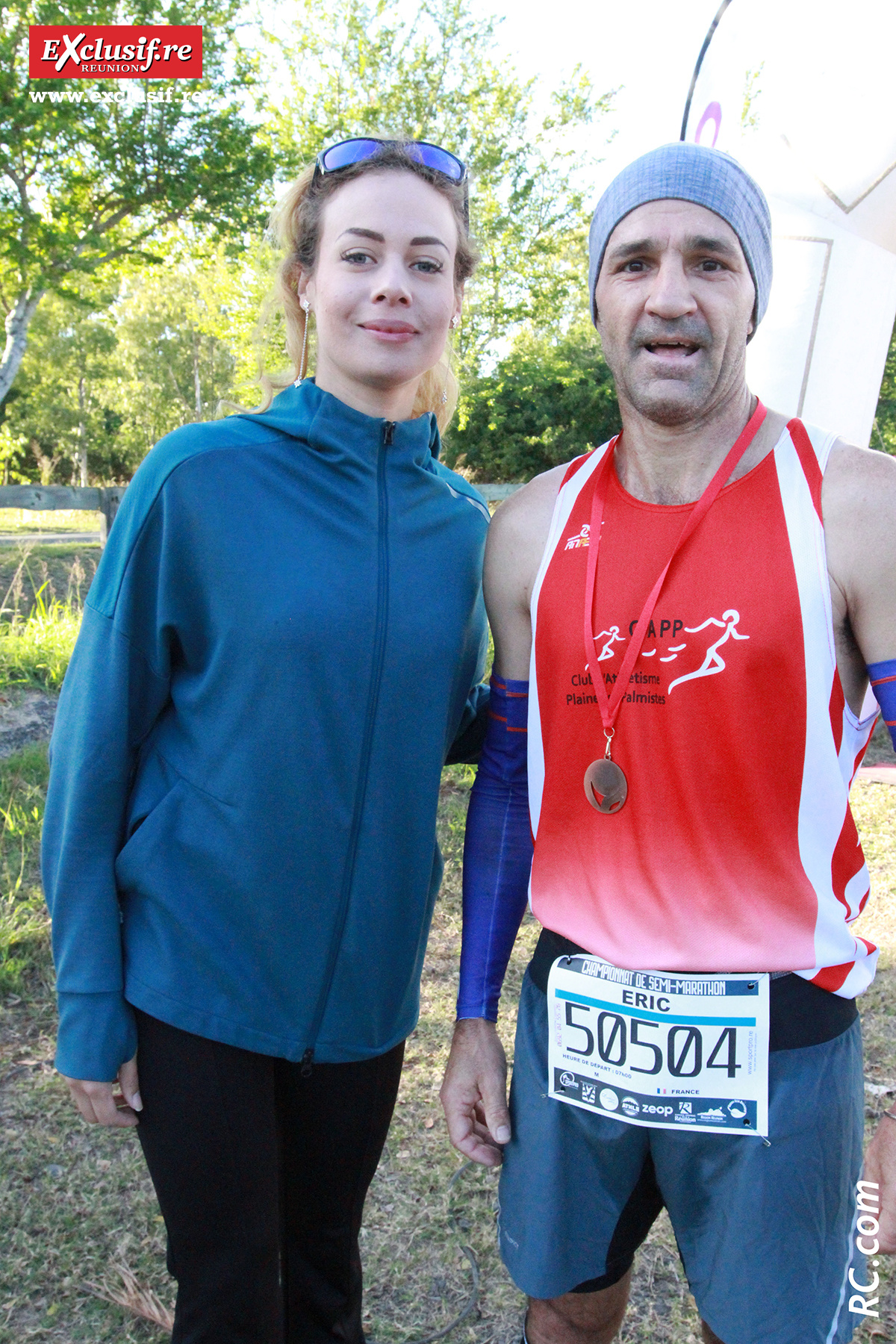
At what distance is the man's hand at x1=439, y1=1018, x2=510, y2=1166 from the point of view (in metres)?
1.74

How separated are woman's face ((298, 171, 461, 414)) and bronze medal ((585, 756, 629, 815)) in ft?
2.67

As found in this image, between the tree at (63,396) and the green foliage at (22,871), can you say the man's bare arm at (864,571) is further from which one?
the tree at (63,396)

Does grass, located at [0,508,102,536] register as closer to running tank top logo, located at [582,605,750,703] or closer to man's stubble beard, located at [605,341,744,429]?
man's stubble beard, located at [605,341,744,429]

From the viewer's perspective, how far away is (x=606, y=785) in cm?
157

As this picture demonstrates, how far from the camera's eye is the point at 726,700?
1463 millimetres

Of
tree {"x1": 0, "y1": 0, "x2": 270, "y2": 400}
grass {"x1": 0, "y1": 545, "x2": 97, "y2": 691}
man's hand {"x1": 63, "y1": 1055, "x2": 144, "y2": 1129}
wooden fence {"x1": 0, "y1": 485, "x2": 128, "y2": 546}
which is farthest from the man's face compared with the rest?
tree {"x1": 0, "y1": 0, "x2": 270, "y2": 400}

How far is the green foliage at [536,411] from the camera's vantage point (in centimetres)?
2058

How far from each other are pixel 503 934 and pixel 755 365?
140 inches

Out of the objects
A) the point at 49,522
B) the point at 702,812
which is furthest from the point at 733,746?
the point at 49,522

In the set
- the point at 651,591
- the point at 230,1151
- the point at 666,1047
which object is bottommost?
the point at 230,1151

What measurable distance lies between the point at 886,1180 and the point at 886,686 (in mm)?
795

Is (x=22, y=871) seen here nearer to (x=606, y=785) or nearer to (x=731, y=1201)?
(x=606, y=785)

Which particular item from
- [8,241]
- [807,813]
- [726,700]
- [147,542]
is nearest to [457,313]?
[147,542]

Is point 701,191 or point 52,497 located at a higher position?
point 701,191
